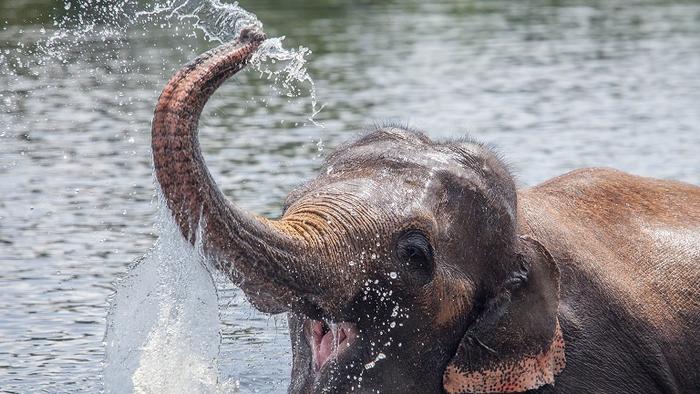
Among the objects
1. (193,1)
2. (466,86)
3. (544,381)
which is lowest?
(466,86)

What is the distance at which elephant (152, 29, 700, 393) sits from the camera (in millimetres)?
6215

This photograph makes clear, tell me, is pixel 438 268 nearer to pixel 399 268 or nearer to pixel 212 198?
pixel 399 268

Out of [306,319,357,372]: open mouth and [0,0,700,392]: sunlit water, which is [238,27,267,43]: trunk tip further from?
[306,319,357,372]: open mouth

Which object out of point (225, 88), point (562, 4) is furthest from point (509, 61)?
point (562, 4)

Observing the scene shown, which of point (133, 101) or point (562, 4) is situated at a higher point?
point (133, 101)

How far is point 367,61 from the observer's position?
2508 centimetres

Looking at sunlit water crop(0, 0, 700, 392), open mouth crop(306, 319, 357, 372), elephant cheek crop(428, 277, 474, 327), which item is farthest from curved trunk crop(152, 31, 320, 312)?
elephant cheek crop(428, 277, 474, 327)

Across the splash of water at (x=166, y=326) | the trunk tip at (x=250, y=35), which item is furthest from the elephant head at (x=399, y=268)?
the splash of water at (x=166, y=326)

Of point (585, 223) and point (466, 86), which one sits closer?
point (585, 223)

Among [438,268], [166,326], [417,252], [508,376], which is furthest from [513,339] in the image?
[166,326]

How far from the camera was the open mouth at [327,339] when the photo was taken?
22.7ft

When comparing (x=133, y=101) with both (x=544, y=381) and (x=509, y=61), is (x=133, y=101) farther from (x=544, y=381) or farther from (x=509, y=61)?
(x=544, y=381)

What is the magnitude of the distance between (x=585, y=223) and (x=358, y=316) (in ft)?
6.19

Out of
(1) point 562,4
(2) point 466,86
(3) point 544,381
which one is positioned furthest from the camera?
(1) point 562,4
